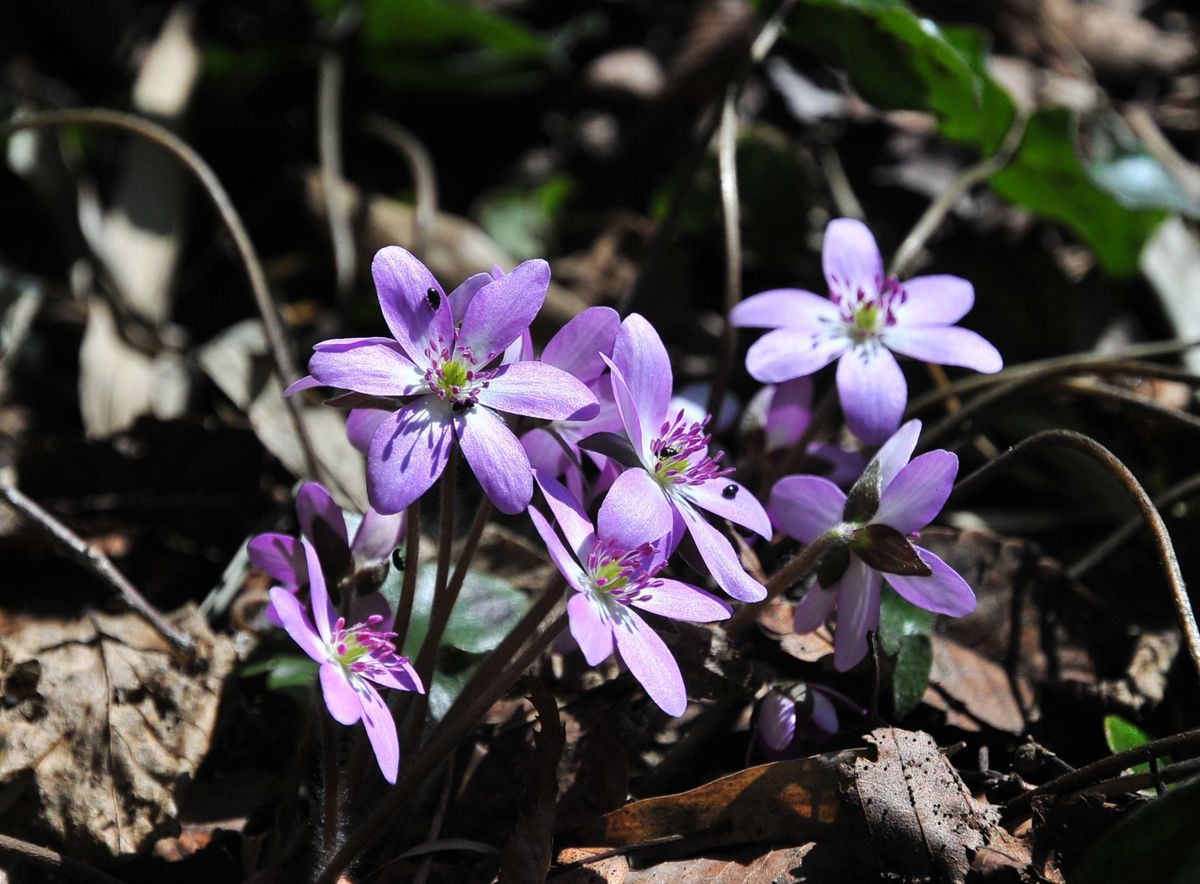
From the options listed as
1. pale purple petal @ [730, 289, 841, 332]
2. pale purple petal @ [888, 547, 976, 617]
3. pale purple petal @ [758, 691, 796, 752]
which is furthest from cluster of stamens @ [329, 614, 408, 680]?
pale purple petal @ [730, 289, 841, 332]

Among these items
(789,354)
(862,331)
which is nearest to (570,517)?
(789,354)

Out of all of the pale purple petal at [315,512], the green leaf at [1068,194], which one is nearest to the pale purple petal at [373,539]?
the pale purple petal at [315,512]

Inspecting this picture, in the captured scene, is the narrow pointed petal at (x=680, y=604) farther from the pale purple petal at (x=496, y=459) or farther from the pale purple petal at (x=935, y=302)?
the pale purple petal at (x=935, y=302)

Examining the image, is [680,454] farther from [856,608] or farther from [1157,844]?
[1157,844]

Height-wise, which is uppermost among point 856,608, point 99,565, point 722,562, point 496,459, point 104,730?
point 496,459

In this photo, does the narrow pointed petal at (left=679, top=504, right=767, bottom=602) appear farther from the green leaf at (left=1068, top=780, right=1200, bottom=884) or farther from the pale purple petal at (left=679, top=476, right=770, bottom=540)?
the green leaf at (left=1068, top=780, right=1200, bottom=884)

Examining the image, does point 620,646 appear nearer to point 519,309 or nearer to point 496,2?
point 519,309
